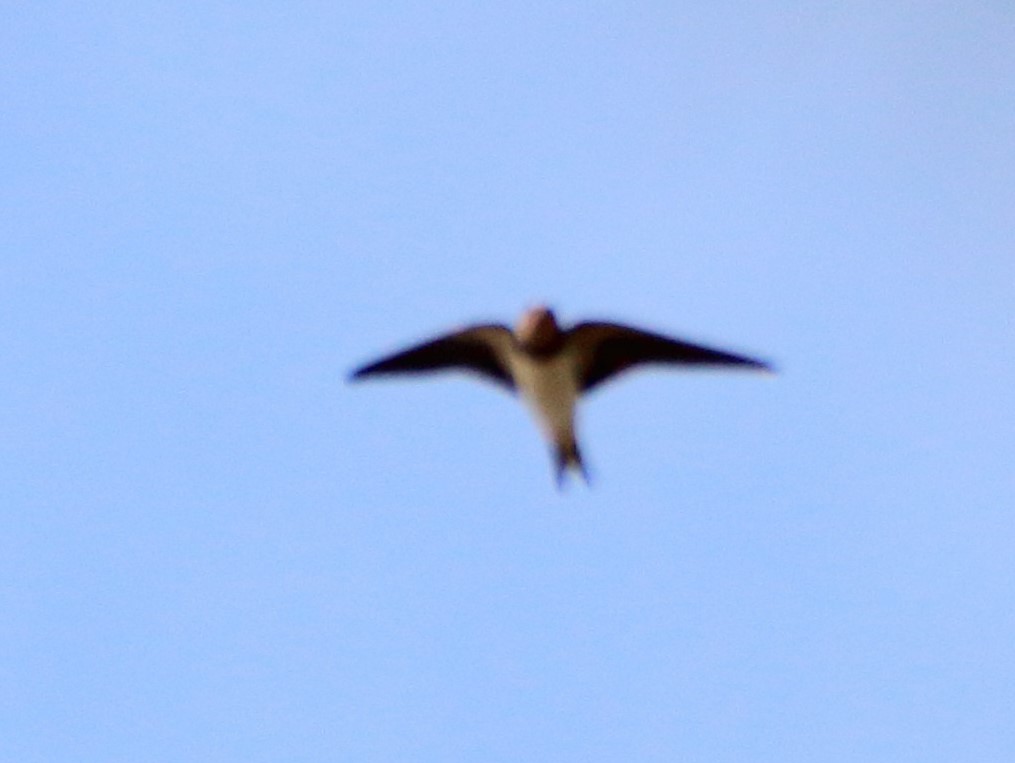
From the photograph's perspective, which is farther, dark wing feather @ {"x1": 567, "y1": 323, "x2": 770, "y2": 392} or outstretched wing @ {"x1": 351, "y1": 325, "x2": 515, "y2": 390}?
outstretched wing @ {"x1": 351, "y1": 325, "x2": 515, "y2": 390}

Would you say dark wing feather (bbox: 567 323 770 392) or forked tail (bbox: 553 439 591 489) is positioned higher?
dark wing feather (bbox: 567 323 770 392)

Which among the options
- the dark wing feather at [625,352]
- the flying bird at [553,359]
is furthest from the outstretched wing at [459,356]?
the dark wing feather at [625,352]

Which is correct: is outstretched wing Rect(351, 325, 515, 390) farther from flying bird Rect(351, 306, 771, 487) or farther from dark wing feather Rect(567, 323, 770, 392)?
dark wing feather Rect(567, 323, 770, 392)

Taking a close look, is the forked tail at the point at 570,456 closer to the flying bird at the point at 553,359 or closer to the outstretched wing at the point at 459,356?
the flying bird at the point at 553,359

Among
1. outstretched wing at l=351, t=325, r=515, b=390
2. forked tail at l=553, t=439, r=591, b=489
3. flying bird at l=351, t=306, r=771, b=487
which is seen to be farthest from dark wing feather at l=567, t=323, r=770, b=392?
outstretched wing at l=351, t=325, r=515, b=390

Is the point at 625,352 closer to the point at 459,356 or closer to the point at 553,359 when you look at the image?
the point at 553,359

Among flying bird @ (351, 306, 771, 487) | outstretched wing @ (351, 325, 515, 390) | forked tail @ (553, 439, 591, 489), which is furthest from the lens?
forked tail @ (553, 439, 591, 489)

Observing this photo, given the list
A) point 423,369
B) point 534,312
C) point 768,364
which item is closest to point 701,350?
point 768,364
